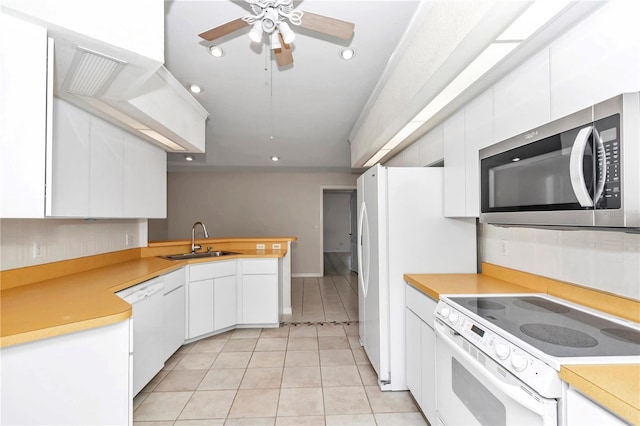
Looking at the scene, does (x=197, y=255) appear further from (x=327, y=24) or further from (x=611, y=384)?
(x=611, y=384)

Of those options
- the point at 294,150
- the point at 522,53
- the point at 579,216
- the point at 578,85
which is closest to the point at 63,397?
the point at 579,216

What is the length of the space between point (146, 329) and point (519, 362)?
237cm

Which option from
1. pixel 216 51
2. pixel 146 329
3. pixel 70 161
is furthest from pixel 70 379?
pixel 216 51

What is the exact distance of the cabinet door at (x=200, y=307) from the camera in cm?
297

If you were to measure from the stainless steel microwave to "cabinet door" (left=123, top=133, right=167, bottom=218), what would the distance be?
2.92 metres

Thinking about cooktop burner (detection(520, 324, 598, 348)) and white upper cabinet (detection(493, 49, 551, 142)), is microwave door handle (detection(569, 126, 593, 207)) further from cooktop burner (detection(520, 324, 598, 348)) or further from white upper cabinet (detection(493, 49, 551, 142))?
cooktop burner (detection(520, 324, 598, 348))

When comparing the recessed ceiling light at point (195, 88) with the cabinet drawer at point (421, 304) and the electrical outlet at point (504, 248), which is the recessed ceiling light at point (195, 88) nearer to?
the cabinet drawer at point (421, 304)

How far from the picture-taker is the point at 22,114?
1.20 m

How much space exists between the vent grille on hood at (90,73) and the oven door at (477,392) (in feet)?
7.18

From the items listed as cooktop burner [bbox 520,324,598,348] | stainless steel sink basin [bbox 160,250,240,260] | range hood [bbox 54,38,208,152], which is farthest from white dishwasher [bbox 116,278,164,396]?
cooktop burner [bbox 520,324,598,348]

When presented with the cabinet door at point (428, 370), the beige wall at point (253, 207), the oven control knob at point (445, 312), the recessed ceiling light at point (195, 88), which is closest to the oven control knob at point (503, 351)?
the oven control knob at point (445, 312)

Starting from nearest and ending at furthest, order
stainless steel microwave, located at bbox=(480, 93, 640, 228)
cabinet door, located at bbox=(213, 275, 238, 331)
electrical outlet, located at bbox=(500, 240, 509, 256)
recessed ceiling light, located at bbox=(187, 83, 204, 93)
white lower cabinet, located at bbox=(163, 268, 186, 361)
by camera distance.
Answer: stainless steel microwave, located at bbox=(480, 93, 640, 228)
electrical outlet, located at bbox=(500, 240, 509, 256)
white lower cabinet, located at bbox=(163, 268, 186, 361)
recessed ceiling light, located at bbox=(187, 83, 204, 93)
cabinet door, located at bbox=(213, 275, 238, 331)

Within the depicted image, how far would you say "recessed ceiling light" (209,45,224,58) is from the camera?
2143 millimetres

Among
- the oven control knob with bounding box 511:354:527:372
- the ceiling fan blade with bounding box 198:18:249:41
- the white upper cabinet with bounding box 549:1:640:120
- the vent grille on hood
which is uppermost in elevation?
the ceiling fan blade with bounding box 198:18:249:41
